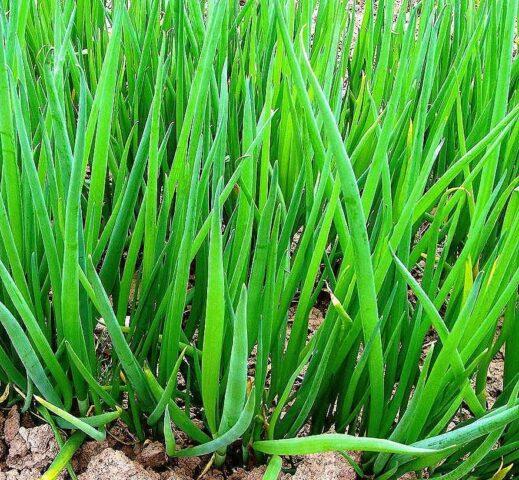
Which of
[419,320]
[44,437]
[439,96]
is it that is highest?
[439,96]

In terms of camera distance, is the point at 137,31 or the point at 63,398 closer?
the point at 63,398

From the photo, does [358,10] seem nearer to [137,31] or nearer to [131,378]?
[137,31]

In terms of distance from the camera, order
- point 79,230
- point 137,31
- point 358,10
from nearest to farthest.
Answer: point 79,230
point 137,31
point 358,10

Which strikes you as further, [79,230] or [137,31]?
[137,31]

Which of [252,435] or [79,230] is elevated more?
[79,230]

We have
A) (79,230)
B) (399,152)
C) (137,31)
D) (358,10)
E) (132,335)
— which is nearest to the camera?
(79,230)

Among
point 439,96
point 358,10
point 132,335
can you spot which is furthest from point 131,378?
point 358,10

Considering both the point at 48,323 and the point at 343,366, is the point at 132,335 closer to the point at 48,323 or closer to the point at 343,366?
the point at 48,323

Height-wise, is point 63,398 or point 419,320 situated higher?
point 419,320

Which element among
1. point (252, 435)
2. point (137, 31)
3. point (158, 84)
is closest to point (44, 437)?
point (252, 435)
